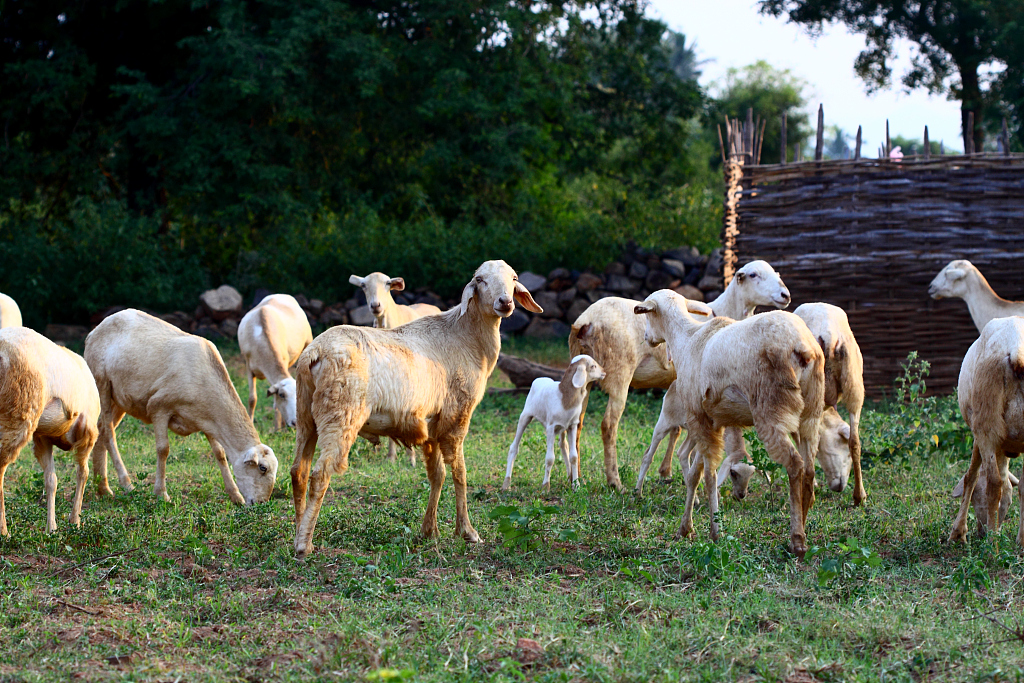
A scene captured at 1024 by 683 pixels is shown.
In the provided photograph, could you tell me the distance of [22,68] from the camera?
17.0m

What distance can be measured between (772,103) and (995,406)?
1255 inches

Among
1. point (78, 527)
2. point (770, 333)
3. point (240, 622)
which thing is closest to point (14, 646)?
point (240, 622)

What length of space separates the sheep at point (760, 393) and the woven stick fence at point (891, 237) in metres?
5.69

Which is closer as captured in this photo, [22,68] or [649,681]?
[649,681]

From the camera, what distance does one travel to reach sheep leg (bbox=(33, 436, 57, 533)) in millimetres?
5906

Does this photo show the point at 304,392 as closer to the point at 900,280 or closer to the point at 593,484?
the point at 593,484

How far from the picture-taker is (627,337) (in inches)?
313

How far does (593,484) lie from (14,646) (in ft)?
14.5

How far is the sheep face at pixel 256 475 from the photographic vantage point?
21.7 feet

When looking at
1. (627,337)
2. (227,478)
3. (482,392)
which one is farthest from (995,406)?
(227,478)

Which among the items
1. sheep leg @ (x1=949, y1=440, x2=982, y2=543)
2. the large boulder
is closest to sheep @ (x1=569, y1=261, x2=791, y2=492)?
sheep leg @ (x1=949, y1=440, x2=982, y2=543)

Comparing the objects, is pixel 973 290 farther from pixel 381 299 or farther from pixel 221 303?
pixel 221 303

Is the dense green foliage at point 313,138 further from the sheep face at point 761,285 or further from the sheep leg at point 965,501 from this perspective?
the sheep leg at point 965,501

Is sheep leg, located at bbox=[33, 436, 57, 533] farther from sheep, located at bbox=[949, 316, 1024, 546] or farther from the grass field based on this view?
sheep, located at bbox=[949, 316, 1024, 546]
